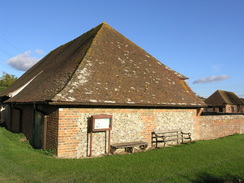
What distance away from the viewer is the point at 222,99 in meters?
43.1

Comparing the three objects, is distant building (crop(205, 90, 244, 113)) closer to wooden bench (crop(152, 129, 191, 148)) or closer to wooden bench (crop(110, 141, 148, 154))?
wooden bench (crop(152, 129, 191, 148))

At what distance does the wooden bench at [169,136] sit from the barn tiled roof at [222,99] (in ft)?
114

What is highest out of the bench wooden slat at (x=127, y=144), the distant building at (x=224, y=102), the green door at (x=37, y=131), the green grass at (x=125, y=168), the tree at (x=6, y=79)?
the tree at (x=6, y=79)

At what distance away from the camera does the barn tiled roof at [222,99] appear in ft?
141

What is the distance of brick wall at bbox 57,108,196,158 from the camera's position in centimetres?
797

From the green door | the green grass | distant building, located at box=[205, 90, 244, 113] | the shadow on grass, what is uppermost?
distant building, located at box=[205, 90, 244, 113]

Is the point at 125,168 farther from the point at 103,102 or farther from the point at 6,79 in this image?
the point at 6,79

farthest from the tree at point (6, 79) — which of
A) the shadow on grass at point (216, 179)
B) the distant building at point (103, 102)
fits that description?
the shadow on grass at point (216, 179)

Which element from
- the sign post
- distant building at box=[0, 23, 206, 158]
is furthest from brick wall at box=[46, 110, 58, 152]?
the sign post

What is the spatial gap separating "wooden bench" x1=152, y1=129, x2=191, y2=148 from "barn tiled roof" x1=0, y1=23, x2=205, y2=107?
1469 millimetres

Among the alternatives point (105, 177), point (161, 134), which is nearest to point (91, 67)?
point (161, 134)

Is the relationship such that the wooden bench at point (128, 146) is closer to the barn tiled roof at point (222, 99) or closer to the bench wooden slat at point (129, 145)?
the bench wooden slat at point (129, 145)

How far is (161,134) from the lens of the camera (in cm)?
1077

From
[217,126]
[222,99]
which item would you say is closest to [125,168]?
[217,126]
